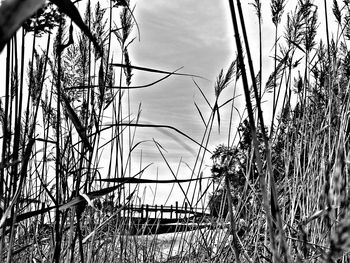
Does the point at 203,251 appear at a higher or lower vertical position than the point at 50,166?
lower

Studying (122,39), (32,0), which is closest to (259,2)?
(122,39)

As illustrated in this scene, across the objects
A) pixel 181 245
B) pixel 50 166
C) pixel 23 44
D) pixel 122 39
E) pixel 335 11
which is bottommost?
pixel 181 245

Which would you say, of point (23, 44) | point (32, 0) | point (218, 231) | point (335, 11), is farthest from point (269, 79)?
point (32, 0)

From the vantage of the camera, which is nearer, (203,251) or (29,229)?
(203,251)

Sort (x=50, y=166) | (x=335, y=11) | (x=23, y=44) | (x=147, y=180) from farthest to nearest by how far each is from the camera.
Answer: (x=50, y=166)
(x=335, y=11)
(x=23, y=44)
(x=147, y=180)

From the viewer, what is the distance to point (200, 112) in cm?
169

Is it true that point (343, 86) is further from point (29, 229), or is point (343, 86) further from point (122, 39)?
point (29, 229)

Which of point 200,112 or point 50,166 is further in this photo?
point 50,166

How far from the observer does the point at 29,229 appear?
209 centimetres

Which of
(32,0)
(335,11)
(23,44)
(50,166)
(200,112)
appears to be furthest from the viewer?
(50,166)

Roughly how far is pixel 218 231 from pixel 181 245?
19 cm

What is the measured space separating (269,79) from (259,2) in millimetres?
395

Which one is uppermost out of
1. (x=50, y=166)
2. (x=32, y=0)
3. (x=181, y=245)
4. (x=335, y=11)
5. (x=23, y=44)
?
(x=335, y=11)

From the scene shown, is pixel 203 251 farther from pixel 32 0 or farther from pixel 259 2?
pixel 32 0
